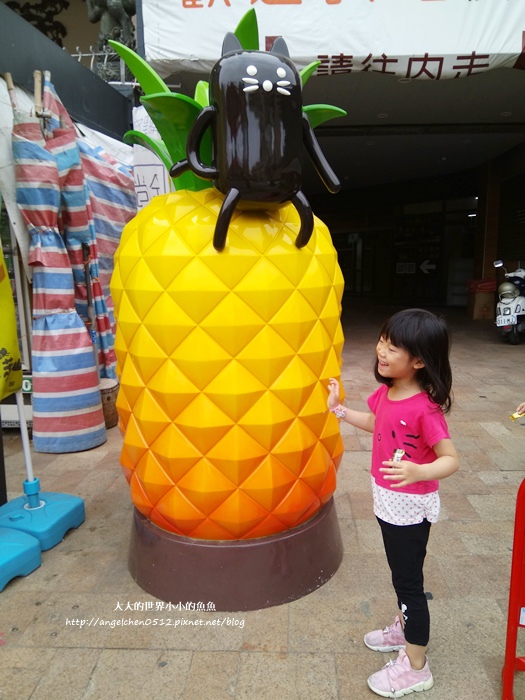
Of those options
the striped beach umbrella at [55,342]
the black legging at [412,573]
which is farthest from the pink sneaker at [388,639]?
the striped beach umbrella at [55,342]

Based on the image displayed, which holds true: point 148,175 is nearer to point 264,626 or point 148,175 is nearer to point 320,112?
point 320,112

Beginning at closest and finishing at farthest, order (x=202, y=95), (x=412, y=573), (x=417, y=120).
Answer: (x=412, y=573)
(x=202, y=95)
(x=417, y=120)

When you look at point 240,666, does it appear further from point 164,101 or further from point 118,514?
point 164,101

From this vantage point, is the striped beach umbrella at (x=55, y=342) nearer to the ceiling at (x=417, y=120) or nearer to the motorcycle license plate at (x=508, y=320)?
the ceiling at (x=417, y=120)

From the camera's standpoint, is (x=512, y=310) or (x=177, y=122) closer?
(x=177, y=122)

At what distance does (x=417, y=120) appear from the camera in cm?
784

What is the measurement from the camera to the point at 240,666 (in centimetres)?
183

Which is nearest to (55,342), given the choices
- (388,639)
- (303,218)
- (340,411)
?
(303,218)

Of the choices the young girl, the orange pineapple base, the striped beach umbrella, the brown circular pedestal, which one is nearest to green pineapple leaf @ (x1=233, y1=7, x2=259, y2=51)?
the orange pineapple base

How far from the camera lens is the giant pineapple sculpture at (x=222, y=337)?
6.33ft

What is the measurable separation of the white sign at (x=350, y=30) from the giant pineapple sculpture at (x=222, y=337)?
3.20 metres

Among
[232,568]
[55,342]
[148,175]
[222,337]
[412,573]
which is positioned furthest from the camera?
[148,175]

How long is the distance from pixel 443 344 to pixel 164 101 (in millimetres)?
1344

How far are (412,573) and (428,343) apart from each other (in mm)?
781
